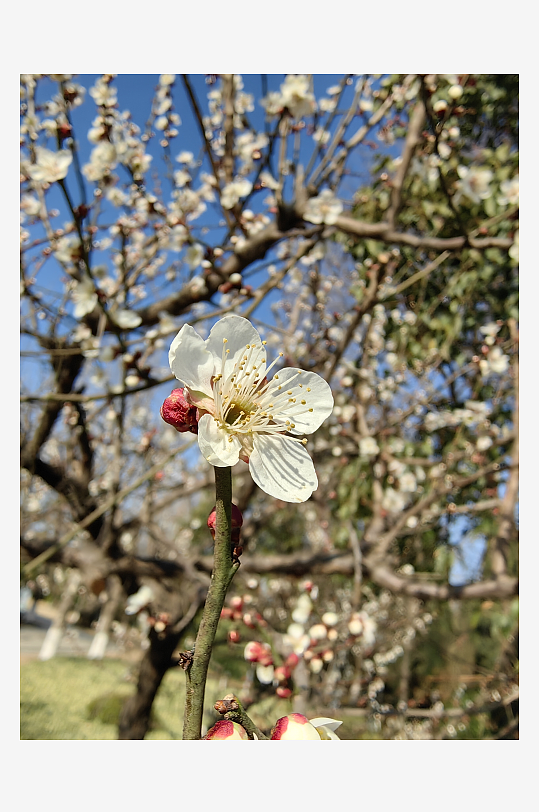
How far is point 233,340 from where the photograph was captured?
0.99 feet

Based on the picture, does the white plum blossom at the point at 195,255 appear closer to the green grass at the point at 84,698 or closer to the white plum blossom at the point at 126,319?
the white plum blossom at the point at 126,319

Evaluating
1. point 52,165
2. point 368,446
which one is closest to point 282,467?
point 52,165

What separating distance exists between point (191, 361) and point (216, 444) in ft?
0.17

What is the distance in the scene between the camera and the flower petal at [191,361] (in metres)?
0.27

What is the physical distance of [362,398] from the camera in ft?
8.08

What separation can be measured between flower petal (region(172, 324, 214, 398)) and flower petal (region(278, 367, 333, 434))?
5 centimetres

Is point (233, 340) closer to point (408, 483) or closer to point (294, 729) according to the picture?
point (294, 729)

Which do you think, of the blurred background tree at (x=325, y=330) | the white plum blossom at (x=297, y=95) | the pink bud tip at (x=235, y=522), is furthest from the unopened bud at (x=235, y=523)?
Result: the white plum blossom at (x=297, y=95)

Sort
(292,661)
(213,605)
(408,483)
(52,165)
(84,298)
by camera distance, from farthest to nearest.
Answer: (408,483) < (84,298) < (292,661) < (52,165) < (213,605)

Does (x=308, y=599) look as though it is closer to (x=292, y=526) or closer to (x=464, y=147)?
(x=464, y=147)

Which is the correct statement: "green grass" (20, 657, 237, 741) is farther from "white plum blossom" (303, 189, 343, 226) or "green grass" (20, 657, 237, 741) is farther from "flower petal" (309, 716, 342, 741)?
"white plum blossom" (303, 189, 343, 226)

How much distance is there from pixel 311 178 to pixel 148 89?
0.72 meters

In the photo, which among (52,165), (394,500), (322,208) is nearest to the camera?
(52,165)

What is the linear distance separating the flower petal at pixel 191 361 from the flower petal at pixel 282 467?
5 cm
